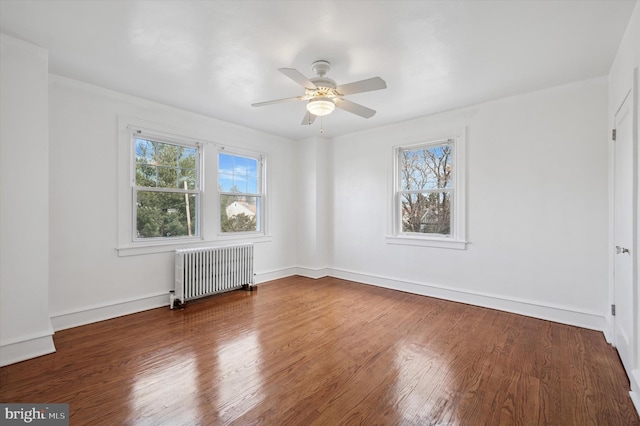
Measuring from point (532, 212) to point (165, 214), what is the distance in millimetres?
4612

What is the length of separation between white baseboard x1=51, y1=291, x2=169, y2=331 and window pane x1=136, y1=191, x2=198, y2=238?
31.6 inches

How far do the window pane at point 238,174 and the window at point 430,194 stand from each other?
7.88 ft

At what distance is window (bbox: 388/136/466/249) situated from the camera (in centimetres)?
398

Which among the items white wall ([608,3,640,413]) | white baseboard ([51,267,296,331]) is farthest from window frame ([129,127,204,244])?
white wall ([608,3,640,413])

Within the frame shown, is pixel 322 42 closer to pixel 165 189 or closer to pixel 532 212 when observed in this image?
pixel 165 189

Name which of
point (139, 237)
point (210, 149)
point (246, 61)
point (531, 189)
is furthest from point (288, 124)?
point (531, 189)

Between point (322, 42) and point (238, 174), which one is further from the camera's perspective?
point (238, 174)

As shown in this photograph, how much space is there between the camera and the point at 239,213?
4.85 m

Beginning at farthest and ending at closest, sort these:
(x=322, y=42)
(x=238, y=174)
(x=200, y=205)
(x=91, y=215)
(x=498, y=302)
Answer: (x=238, y=174), (x=200, y=205), (x=498, y=302), (x=91, y=215), (x=322, y=42)

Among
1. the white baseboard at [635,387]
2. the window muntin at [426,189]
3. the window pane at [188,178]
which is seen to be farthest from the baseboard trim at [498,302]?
the window pane at [188,178]

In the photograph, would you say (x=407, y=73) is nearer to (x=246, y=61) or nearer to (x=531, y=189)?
(x=246, y=61)

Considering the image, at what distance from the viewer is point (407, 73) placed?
2.89m

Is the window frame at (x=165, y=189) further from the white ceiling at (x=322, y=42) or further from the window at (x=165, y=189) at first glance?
the white ceiling at (x=322, y=42)

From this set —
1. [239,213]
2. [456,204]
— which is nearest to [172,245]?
[239,213]
